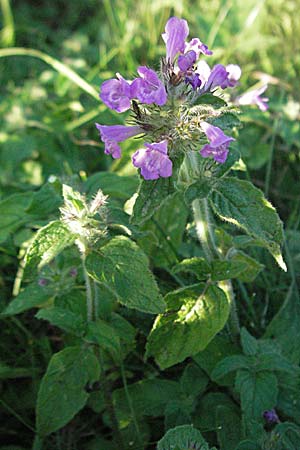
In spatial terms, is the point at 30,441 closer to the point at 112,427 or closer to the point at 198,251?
the point at 112,427

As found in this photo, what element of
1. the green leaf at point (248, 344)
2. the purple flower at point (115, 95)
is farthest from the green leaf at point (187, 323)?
the purple flower at point (115, 95)

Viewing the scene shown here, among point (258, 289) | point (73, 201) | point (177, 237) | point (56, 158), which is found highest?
point (73, 201)

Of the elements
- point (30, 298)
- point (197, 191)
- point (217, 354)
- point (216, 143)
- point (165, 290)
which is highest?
point (216, 143)

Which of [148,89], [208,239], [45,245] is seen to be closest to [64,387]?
[45,245]

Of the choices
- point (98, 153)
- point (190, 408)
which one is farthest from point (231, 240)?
point (98, 153)

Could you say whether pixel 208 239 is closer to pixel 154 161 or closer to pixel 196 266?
pixel 196 266
